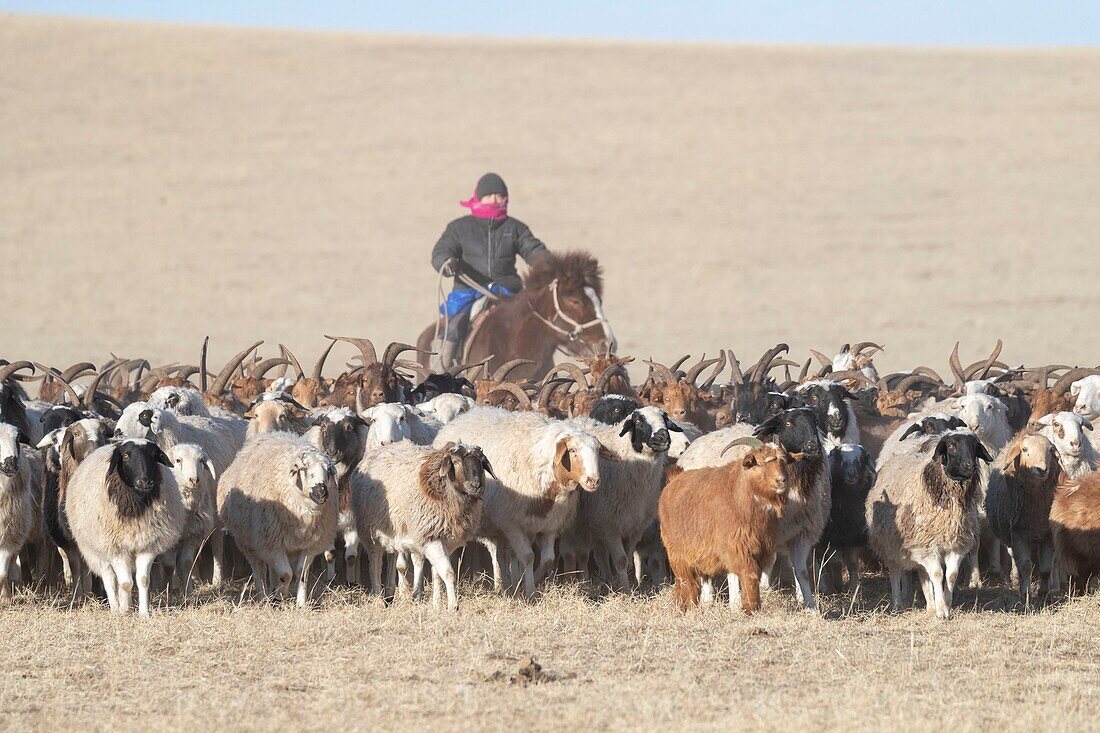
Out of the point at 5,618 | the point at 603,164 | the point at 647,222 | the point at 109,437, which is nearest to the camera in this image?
the point at 5,618

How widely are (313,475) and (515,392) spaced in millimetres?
4108

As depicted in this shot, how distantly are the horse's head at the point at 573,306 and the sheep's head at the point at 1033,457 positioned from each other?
7246 mm

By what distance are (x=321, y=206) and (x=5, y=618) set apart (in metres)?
41.4

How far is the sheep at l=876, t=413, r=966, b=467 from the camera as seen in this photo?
11.8 metres

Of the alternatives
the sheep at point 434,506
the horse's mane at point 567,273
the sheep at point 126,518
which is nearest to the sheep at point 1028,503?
the sheep at point 434,506

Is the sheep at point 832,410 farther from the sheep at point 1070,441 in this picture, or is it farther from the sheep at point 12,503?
the sheep at point 12,503

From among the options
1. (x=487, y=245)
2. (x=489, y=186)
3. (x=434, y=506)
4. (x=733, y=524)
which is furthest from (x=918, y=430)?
(x=489, y=186)

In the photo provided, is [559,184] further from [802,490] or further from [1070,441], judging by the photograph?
[802,490]

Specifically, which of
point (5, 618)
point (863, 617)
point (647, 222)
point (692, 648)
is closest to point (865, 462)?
point (863, 617)

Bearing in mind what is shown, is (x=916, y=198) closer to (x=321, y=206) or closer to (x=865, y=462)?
(x=321, y=206)

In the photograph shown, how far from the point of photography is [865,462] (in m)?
11.5

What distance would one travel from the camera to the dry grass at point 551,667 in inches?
293

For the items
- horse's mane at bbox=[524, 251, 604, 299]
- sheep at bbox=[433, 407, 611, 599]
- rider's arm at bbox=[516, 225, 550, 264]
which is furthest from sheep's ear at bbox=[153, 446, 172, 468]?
rider's arm at bbox=[516, 225, 550, 264]

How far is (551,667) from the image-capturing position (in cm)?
841
